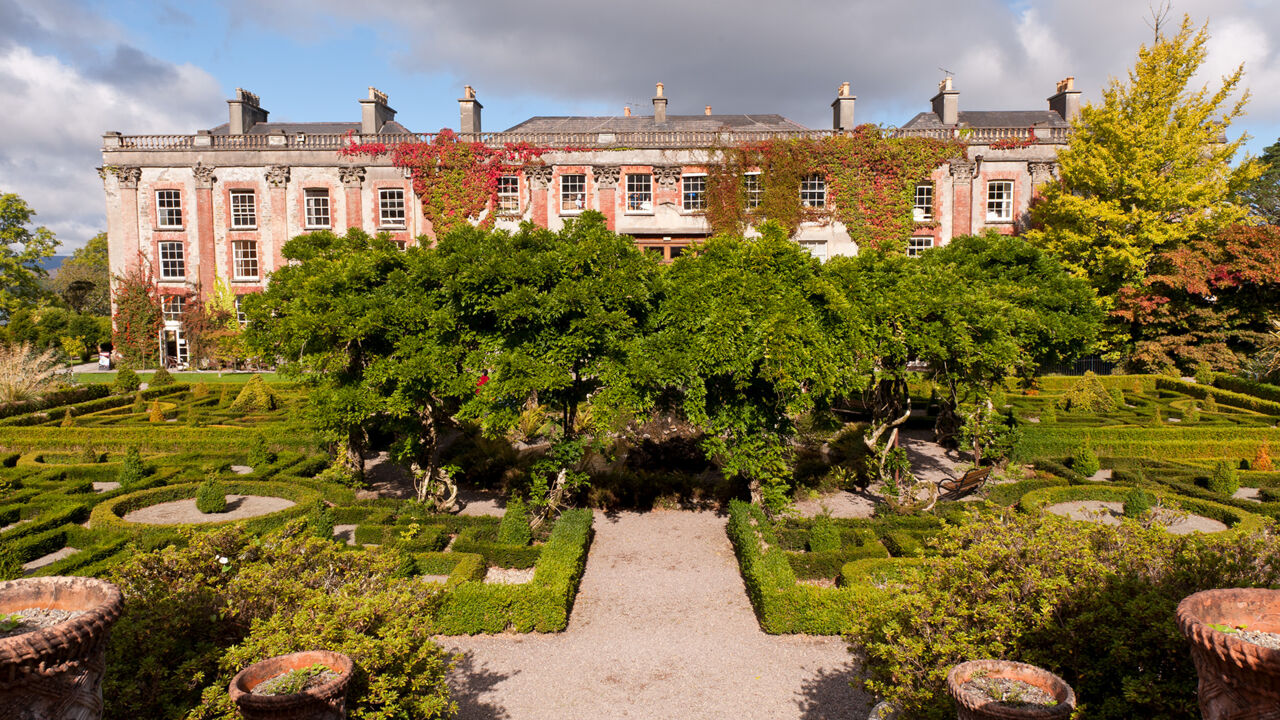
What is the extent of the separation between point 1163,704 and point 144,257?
145 feet

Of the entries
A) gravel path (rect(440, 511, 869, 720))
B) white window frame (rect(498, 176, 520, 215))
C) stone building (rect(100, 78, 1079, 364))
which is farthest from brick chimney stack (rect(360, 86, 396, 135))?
gravel path (rect(440, 511, 869, 720))

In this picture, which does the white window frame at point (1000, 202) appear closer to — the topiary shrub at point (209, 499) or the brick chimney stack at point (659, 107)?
the brick chimney stack at point (659, 107)

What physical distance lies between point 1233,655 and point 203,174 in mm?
42819

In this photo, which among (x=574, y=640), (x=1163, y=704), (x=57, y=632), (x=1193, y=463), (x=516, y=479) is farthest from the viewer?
(x=1193, y=463)

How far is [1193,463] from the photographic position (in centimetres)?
A: 1852

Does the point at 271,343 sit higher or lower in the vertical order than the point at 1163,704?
higher

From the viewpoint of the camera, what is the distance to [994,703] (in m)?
5.36

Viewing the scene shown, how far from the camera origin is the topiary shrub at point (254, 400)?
24672 mm

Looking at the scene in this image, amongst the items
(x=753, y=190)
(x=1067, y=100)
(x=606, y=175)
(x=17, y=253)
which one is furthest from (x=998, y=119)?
(x=17, y=253)

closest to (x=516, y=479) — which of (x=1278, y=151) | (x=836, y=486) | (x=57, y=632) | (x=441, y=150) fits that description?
(x=836, y=486)

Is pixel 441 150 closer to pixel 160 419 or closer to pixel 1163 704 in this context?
pixel 160 419

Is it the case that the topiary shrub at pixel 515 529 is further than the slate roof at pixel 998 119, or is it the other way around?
the slate roof at pixel 998 119

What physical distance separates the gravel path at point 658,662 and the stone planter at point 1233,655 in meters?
5.06

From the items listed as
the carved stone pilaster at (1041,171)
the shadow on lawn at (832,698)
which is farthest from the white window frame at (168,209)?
the carved stone pilaster at (1041,171)
